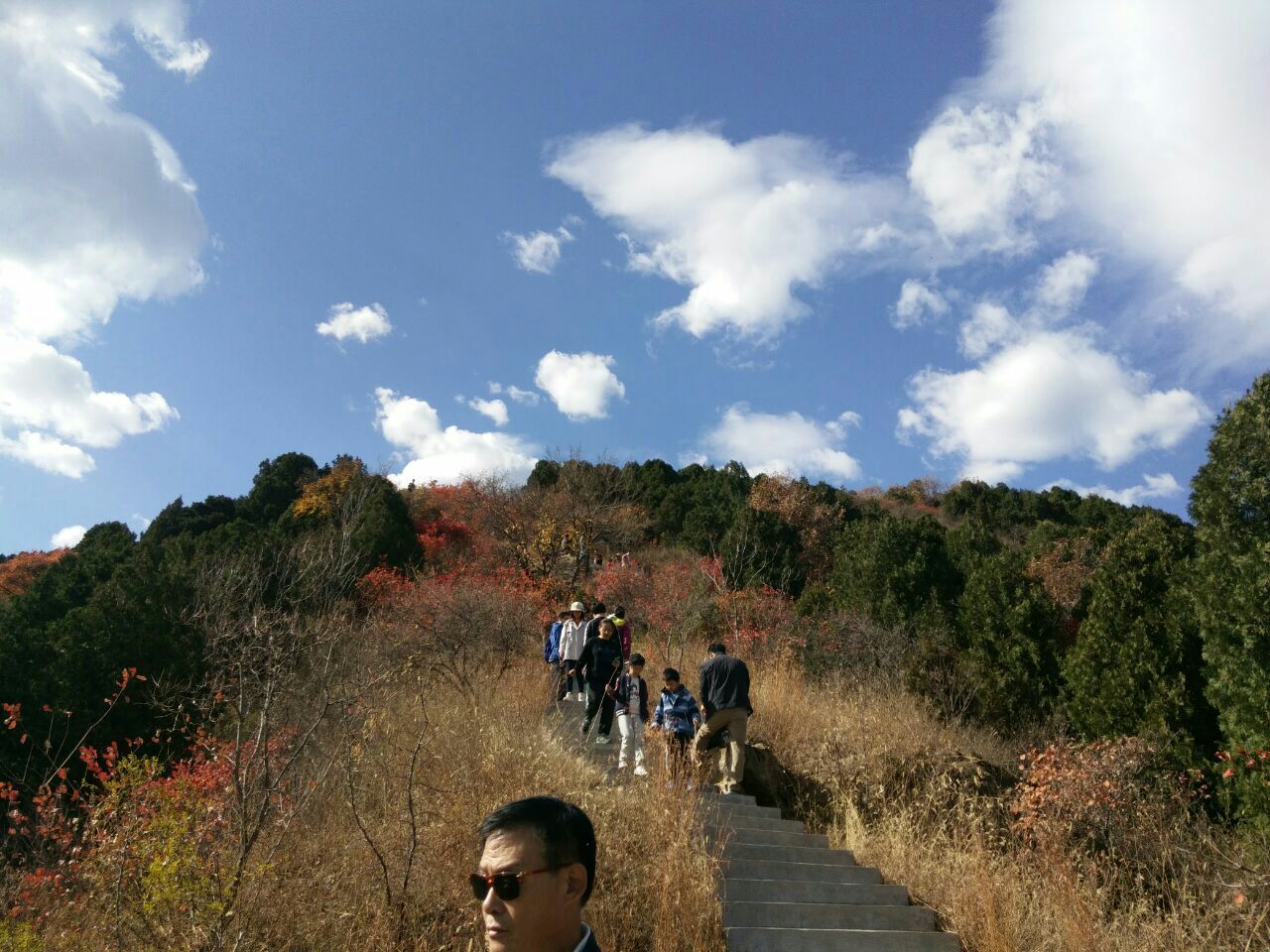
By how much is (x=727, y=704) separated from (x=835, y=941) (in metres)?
3.07

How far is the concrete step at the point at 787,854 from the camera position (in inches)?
307

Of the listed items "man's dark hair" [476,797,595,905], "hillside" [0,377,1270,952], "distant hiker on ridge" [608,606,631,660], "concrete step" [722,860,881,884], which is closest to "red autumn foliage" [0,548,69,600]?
"hillside" [0,377,1270,952]

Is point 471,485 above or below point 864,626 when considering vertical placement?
above

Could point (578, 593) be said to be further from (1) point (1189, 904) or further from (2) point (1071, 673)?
(1) point (1189, 904)

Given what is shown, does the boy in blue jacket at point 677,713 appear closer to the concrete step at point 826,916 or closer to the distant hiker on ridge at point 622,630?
the distant hiker on ridge at point 622,630

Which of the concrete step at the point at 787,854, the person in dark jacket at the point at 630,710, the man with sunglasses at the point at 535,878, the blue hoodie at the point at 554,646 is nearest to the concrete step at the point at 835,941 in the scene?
the concrete step at the point at 787,854

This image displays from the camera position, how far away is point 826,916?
23.0 feet

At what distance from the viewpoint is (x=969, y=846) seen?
29.1 ft

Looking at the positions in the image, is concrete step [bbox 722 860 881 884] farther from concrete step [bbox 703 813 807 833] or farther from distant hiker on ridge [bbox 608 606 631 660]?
distant hiker on ridge [bbox 608 606 631 660]

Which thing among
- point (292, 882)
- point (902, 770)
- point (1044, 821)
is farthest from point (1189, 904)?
point (292, 882)

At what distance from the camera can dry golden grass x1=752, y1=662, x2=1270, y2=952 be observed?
654 cm

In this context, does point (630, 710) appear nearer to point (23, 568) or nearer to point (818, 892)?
point (818, 892)

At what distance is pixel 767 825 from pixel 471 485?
2617cm

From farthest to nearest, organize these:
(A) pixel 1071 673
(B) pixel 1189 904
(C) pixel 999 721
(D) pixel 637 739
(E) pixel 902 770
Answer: (C) pixel 999 721 → (A) pixel 1071 673 → (E) pixel 902 770 → (D) pixel 637 739 → (B) pixel 1189 904
